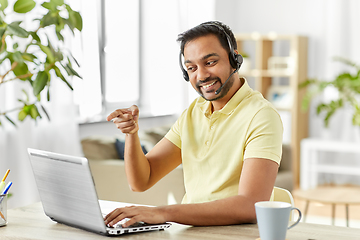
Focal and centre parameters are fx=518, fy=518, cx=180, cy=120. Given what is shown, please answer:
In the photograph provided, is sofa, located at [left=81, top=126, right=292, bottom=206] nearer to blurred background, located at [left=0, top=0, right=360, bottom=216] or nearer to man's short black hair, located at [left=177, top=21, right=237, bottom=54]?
blurred background, located at [left=0, top=0, right=360, bottom=216]

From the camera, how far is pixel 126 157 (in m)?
1.71

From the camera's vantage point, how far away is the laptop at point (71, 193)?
1214 millimetres

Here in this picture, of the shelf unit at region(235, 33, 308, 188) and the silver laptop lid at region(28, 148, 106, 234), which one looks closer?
the silver laptop lid at region(28, 148, 106, 234)

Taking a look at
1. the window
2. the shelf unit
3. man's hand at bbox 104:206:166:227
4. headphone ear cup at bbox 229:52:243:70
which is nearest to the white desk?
the shelf unit

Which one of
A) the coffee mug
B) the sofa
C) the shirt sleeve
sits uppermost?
the shirt sleeve

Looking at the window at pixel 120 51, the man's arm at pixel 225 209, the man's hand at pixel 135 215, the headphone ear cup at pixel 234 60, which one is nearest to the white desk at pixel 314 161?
the window at pixel 120 51

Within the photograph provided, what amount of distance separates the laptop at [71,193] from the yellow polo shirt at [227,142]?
0.31 meters

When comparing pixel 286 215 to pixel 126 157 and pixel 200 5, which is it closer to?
pixel 126 157

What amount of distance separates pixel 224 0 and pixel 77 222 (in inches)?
202

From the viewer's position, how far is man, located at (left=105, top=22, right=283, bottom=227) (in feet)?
4.53

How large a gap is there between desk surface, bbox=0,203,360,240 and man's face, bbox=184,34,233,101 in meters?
0.47

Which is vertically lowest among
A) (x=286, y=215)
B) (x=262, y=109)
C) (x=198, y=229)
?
(x=198, y=229)

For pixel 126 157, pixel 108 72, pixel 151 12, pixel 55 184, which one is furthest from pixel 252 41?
pixel 55 184

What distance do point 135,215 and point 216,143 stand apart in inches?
16.4
